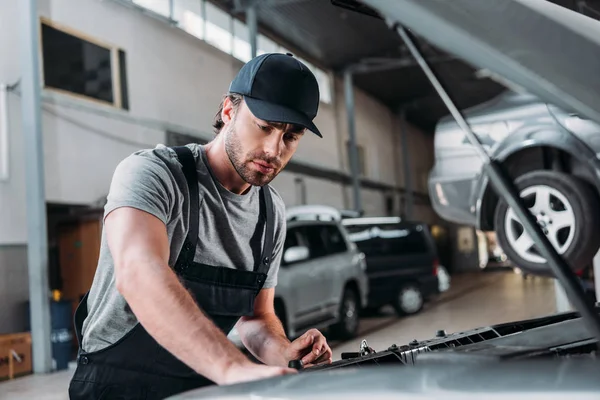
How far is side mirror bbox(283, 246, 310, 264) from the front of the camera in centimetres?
554

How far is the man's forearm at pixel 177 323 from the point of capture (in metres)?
0.79

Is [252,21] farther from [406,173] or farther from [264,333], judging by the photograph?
[406,173]

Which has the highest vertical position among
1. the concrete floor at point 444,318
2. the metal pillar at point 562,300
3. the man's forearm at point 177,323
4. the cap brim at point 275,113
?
the cap brim at point 275,113

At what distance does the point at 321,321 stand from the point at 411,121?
7.14m

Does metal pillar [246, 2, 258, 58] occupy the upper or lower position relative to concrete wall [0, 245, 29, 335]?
upper

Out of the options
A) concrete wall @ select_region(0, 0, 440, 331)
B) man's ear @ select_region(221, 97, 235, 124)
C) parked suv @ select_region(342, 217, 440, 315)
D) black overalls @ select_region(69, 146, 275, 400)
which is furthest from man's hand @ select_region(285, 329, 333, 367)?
parked suv @ select_region(342, 217, 440, 315)

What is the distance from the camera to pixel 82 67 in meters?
6.14

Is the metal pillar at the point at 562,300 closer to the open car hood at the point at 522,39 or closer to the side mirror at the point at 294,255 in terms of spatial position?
the open car hood at the point at 522,39

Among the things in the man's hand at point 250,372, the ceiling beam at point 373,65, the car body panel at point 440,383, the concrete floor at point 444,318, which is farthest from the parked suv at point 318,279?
the car body panel at point 440,383

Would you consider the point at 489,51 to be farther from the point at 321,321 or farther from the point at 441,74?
the point at 321,321

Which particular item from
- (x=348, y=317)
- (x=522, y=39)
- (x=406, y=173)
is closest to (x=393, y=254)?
(x=348, y=317)

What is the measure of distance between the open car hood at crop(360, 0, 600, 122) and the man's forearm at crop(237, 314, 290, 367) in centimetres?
68

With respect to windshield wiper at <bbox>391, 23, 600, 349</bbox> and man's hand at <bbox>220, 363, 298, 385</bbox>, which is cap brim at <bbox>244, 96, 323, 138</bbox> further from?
man's hand at <bbox>220, 363, 298, 385</bbox>

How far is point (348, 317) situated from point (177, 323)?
5599mm
